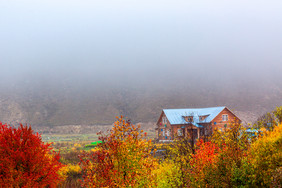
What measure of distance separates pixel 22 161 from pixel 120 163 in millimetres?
3773

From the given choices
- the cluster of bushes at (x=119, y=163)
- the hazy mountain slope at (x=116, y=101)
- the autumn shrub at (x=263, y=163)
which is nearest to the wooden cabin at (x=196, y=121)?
the autumn shrub at (x=263, y=163)

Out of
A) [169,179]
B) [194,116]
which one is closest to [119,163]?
[169,179]

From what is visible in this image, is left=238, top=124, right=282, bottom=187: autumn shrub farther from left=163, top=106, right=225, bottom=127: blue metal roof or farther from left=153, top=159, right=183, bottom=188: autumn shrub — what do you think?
left=163, top=106, right=225, bottom=127: blue metal roof

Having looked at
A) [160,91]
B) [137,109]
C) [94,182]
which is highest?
[160,91]

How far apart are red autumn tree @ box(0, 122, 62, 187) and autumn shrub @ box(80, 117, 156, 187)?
1.71 metres

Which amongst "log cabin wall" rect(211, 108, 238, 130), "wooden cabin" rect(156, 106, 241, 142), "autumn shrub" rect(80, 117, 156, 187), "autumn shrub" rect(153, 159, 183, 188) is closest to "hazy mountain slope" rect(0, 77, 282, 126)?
"wooden cabin" rect(156, 106, 241, 142)

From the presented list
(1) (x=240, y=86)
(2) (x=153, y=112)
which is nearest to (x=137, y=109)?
(2) (x=153, y=112)

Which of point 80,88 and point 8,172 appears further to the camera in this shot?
point 80,88

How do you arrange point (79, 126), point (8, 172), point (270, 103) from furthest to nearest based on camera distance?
point (270, 103)
point (79, 126)
point (8, 172)

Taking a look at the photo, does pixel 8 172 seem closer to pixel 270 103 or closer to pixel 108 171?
pixel 108 171

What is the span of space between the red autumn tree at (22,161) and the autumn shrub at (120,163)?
5.59ft

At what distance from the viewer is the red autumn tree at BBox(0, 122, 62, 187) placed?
369 inches

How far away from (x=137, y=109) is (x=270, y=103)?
184 ft

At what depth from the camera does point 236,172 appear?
1055cm
